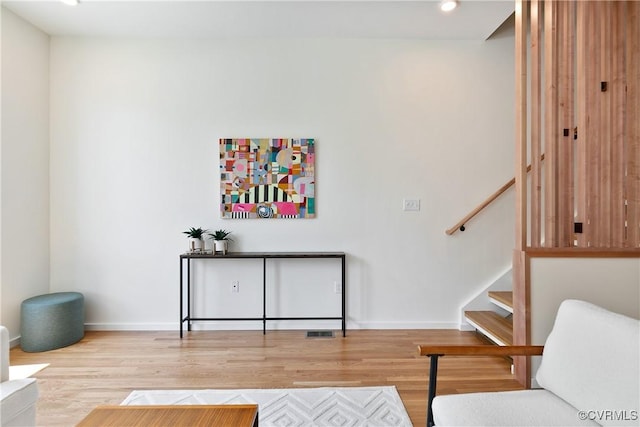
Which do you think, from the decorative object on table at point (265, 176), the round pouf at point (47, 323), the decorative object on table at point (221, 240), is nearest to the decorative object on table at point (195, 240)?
the decorative object on table at point (221, 240)

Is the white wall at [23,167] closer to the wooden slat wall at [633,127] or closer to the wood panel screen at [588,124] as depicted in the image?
the wood panel screen at [588,124]

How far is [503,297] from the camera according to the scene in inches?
125

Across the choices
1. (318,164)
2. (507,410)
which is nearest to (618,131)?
(507,410)

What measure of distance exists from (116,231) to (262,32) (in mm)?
2406

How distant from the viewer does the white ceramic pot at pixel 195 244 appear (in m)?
3.37

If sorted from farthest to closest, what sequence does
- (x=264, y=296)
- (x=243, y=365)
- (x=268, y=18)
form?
(x=264, y=296) < (x=268, y=18) < (x=243, y=365)

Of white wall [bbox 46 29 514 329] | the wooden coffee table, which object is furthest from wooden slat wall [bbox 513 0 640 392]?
the wooden coffee table

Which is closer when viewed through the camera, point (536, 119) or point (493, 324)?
point (536, 119)

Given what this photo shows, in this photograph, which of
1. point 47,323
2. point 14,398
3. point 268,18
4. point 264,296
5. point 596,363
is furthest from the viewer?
point 264,296

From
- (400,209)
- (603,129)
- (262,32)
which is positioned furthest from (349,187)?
(603,129)

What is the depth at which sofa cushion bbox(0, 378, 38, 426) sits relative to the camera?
4.79ft

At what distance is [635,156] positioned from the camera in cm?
224

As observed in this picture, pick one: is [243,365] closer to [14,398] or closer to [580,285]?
[14,398]

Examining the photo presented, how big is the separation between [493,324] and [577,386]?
71.5 inches
